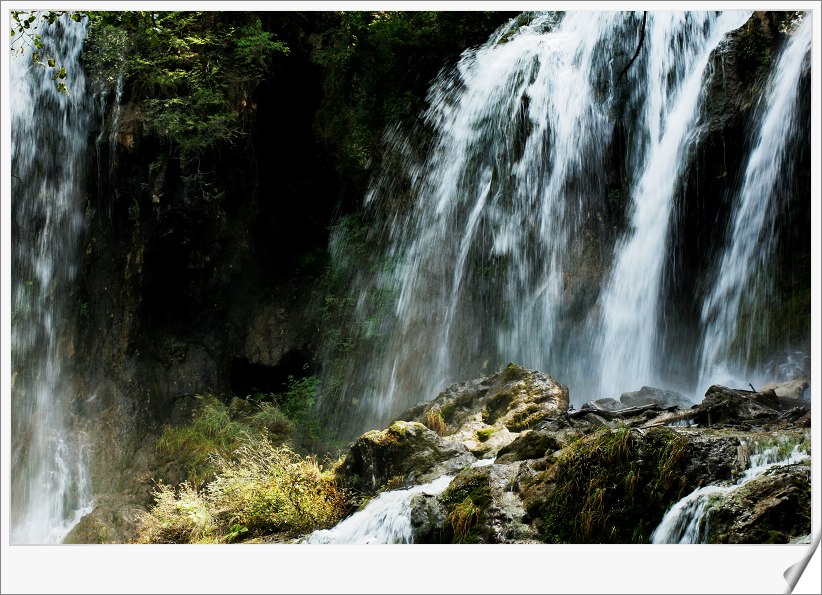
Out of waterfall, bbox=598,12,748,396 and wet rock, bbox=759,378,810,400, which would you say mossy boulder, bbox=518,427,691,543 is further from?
waterfall, bbox=598,12,748,396

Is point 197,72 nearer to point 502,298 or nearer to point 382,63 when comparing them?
point 382,63

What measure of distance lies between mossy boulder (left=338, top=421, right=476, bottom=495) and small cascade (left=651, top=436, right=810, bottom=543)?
148cm

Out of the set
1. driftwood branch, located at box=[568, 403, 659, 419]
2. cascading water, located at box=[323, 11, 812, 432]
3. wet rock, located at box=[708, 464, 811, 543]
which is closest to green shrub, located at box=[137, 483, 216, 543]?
cascading water, located at box=[323, 11, 812, 432]

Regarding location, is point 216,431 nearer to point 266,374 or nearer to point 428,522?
point 266,374

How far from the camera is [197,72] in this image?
298 inches

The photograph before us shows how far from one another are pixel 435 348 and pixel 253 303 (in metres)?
2.14

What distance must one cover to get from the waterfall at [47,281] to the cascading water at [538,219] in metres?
2.48

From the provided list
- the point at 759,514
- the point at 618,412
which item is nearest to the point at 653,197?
the point at 618,412

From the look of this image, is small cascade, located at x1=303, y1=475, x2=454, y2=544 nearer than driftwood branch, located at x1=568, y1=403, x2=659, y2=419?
Yes

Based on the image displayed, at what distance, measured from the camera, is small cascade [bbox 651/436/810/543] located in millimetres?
4117

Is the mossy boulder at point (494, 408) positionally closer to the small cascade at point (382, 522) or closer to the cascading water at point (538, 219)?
the cascading water at point (538, 219)

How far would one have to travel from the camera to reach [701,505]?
4.14m

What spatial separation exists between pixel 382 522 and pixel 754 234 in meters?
3.66

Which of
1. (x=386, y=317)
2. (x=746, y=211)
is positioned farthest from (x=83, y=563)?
(x=746, y=211)
